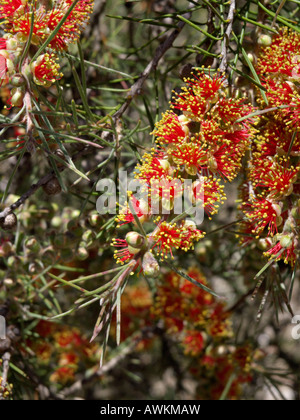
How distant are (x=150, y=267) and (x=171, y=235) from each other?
6 centimetres

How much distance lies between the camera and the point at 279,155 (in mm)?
800

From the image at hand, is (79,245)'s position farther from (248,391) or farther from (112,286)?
(248,391)

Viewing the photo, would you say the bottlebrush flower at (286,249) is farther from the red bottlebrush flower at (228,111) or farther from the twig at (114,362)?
the twig at (114,362)

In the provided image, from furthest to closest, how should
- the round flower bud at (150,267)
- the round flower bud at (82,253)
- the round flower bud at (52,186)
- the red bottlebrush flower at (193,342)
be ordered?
the red bottlebrush flower at (193,342)
the round flower bud at (82,253)
the round flower bud at (52,186)
the round flower bud at (150,267)

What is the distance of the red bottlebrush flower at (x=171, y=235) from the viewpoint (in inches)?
28.3

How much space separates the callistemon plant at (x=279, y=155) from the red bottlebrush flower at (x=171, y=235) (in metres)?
0.11

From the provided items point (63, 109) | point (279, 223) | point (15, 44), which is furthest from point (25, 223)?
point (279, 223)

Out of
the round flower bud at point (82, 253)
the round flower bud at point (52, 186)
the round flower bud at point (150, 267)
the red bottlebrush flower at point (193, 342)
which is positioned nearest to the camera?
the round flower bud at point (150, 267)

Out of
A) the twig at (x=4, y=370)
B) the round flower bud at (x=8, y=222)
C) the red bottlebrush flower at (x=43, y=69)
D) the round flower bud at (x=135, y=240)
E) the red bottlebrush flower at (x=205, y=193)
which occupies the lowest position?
the twig at (x=4, y=370)

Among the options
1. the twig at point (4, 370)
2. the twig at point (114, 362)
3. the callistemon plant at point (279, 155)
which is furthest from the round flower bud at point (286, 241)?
the twig at point (114, 362)

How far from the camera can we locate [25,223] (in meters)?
1.12

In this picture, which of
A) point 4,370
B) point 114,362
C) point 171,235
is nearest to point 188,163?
point 171,235

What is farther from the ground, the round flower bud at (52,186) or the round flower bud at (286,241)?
the round flower bud at (52,186)
